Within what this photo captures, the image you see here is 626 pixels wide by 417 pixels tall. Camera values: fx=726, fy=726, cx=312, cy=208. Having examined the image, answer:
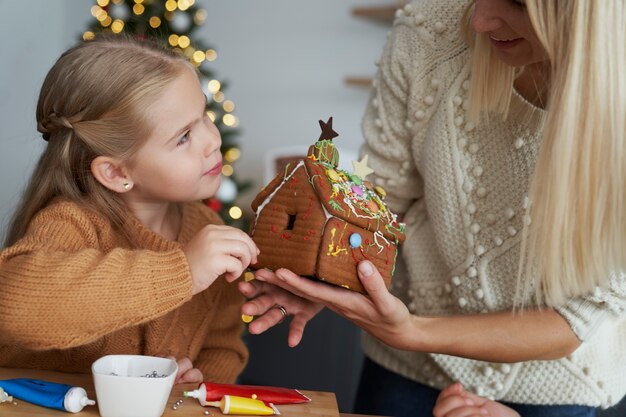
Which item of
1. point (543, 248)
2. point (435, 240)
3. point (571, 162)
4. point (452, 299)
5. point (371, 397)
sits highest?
point (571, 162)

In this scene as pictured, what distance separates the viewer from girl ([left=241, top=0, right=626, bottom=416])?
98cm

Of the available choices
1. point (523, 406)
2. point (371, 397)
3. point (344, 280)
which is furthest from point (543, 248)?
point (371, 397)

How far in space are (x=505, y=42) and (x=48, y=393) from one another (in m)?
0.83

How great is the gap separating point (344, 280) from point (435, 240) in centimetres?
37

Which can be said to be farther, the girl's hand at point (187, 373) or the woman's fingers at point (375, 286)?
Result: the girl's hand at point (187, 373)

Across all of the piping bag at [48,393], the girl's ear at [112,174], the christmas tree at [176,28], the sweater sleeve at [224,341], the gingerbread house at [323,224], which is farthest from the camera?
the christmas tree at [176,28]

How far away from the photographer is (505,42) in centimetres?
112

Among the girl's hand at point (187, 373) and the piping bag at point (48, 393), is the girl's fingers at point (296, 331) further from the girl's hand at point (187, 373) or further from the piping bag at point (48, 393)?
the piping bag at point (48, 393)

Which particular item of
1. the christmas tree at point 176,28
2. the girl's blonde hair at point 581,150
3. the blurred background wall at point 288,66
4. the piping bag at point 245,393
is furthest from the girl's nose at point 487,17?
the blurred background wall at point 288,66

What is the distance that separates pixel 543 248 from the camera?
3.43 feet

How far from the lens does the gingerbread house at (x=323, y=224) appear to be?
1.05 m

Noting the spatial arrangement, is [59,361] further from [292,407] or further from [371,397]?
[371,397]

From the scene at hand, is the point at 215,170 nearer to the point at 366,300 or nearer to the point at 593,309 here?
the point at 366,300

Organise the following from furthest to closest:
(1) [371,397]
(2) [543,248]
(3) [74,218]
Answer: (1) [371,397], (3) [74,218], (2) [543,248]
